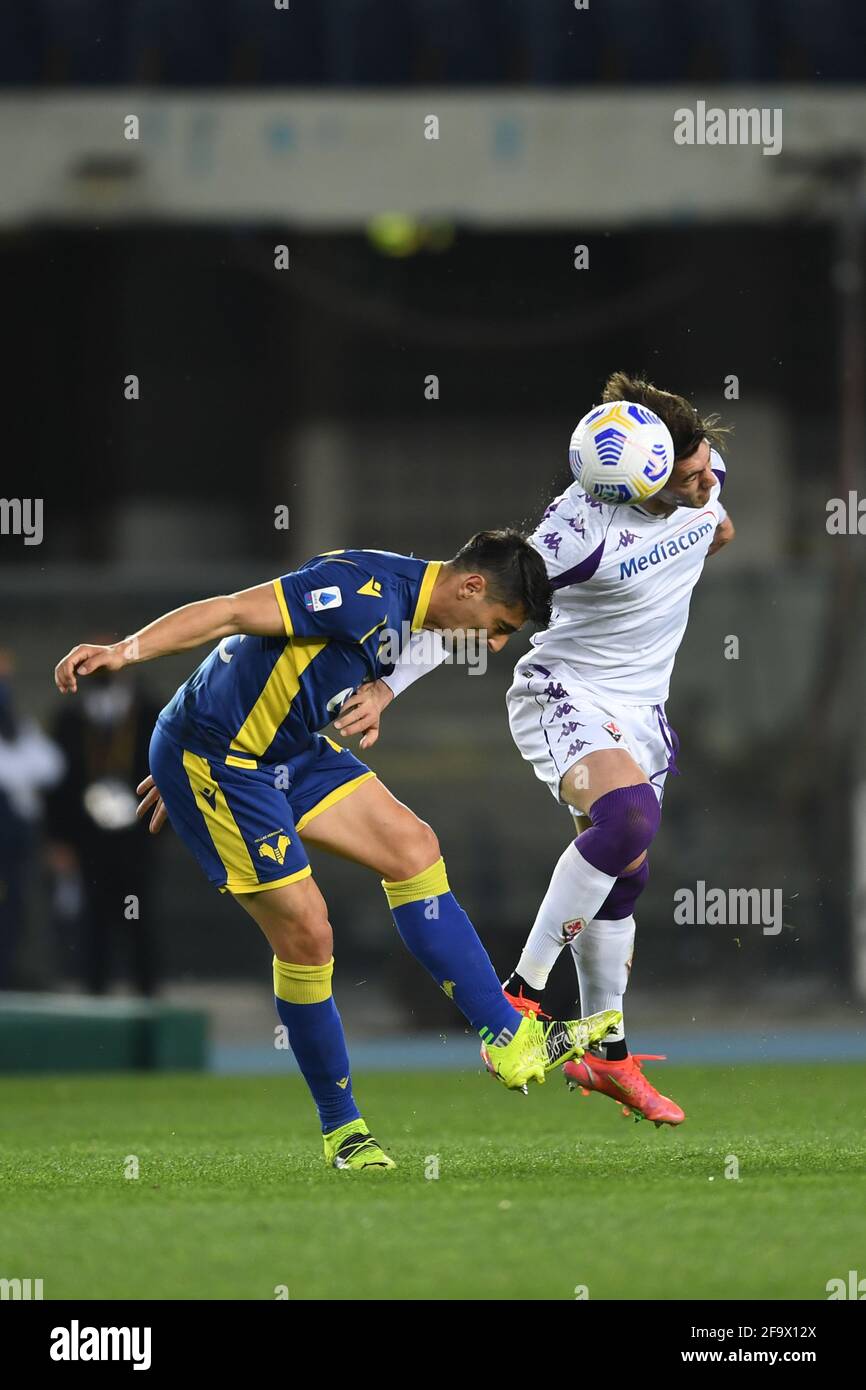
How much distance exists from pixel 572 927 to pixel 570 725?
55cm

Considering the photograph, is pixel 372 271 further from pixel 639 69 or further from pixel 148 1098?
pixel 148 1098

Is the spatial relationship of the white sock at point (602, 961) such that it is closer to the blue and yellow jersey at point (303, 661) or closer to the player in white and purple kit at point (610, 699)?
the player in white and purple kit at point (610, 699)

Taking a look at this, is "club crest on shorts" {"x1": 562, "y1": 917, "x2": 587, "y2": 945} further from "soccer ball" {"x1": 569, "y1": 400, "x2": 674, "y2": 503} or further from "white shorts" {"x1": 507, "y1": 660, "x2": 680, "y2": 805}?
"soccer ball" {"x1": 569, "y1": 400, "x2": 674, "y2": 503}

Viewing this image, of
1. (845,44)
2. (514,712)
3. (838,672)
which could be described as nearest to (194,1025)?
(514,712)

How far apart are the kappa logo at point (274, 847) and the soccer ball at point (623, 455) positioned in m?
1.24

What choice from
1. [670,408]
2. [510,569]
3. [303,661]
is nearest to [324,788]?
[303,661]

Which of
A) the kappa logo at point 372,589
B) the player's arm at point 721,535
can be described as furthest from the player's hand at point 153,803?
the player's arm at point 721,535

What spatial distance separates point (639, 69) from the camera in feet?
57.3

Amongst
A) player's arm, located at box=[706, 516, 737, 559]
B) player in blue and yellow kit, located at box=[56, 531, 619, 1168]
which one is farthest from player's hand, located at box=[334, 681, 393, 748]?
player's arm, located at box=[706, 516, 737, 559]

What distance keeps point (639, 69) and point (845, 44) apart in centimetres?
171

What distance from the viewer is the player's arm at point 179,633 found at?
17.1 ft

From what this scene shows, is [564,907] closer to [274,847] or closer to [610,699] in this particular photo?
[610,699]

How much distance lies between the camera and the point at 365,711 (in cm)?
571

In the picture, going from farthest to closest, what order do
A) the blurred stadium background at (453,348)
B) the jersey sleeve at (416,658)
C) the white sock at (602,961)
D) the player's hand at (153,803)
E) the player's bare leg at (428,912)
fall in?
the blurred stadium background at (453,348) < the white sock at (602,961) < the player's hand at (153,803) < the jersey sleeve at (416,658) < the player's bare leg at (428,912)
